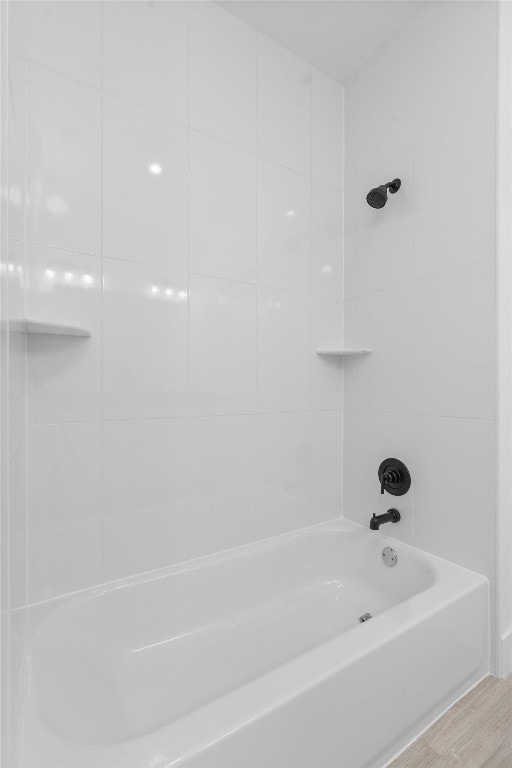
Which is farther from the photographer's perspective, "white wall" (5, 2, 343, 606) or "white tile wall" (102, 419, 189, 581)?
"white tile wall" (102, 419, 189, 581)

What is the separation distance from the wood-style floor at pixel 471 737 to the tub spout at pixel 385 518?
586 mm

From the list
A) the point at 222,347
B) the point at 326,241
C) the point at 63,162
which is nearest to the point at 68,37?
the point at 63,162

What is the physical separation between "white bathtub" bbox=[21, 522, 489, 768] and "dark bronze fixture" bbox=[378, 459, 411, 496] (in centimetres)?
24

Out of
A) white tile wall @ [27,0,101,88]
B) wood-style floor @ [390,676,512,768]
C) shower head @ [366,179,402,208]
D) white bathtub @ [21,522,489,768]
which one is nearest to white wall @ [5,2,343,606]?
white tile wall @ [27,0,101,88]

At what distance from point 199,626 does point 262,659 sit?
0.85 feet

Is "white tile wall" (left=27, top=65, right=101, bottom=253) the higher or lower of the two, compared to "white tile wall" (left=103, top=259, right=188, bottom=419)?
higher

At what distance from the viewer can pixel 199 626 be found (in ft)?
4.76

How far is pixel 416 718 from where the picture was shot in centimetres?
112

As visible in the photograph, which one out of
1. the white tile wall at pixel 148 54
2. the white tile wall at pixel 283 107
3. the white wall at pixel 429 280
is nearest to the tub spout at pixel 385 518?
the white wall at pixel 429 280

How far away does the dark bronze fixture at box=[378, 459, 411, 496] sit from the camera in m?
1.61

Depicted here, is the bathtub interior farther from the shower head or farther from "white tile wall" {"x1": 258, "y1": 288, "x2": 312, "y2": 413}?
Answer: the shower head

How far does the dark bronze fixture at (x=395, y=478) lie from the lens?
5.29ft

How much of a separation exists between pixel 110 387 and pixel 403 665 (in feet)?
3.98

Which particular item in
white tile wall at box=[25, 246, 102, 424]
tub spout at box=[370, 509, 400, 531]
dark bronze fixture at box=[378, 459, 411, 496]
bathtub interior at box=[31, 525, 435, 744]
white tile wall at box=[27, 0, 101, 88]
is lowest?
bathtub interior at box=[31, 525, 435, 744]
